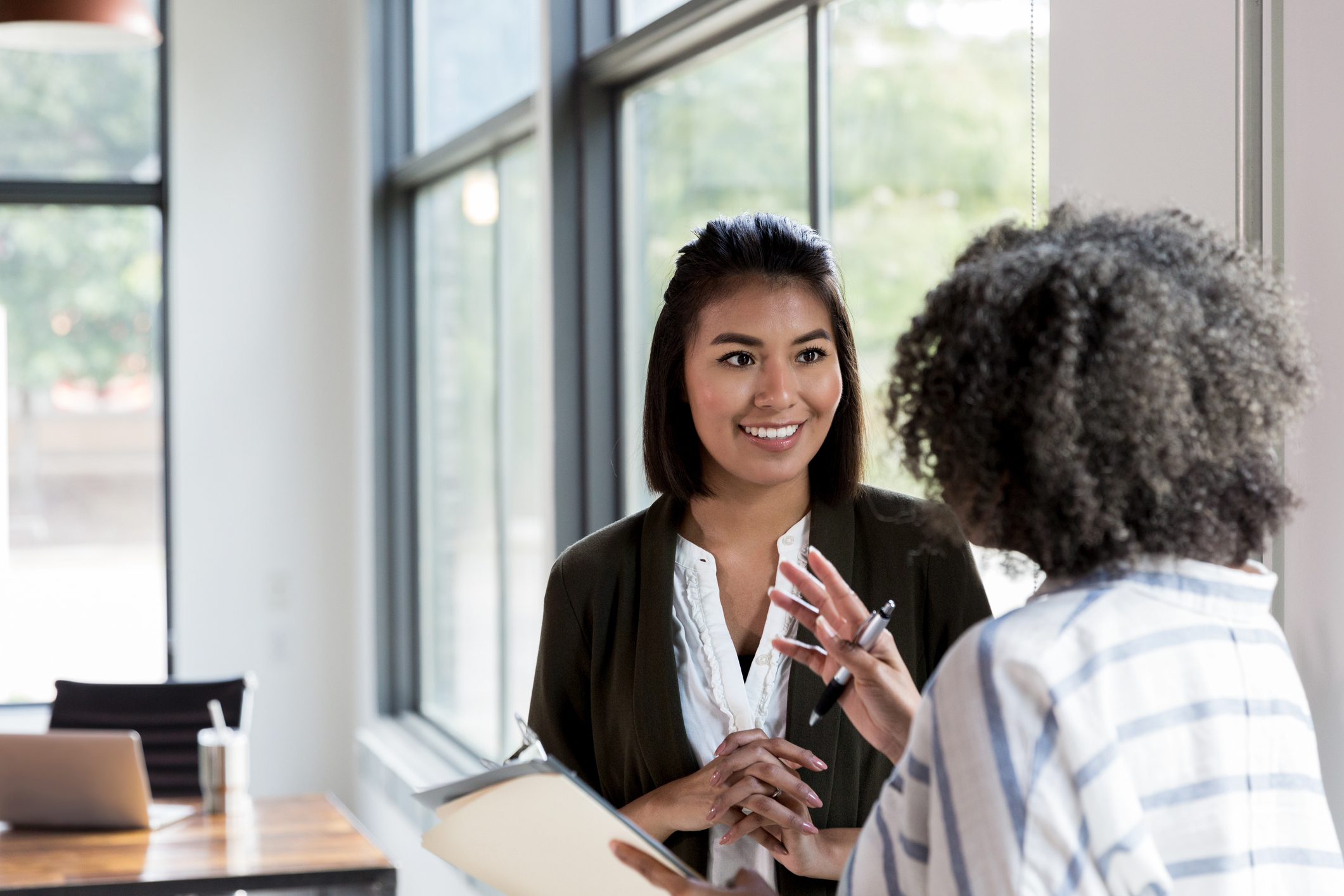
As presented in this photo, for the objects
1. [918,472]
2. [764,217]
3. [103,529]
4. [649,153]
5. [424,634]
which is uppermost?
[649,153]

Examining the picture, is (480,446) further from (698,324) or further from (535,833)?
(535,833)

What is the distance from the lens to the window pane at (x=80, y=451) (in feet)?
17.5

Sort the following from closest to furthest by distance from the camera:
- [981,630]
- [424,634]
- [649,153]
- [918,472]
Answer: [981,630]
[918,472]
[649,153]
[424,634]

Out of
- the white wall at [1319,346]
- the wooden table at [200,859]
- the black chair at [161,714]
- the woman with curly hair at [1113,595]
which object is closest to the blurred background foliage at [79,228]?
the black chair at [161,714]

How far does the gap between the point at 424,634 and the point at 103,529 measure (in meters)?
1.38

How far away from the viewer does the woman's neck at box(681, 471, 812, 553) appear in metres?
1.70

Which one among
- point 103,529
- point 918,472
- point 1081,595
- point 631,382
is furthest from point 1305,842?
point 103,529

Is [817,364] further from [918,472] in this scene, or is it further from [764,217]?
[918,472]

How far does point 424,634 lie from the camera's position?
523 centimetres

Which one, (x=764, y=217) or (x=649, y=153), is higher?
(x=649, y=153)

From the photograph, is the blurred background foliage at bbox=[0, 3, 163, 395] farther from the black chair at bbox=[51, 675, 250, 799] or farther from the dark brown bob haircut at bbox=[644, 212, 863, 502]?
the dark brown bob haircut at bbox=[644, 212, 863, 502]

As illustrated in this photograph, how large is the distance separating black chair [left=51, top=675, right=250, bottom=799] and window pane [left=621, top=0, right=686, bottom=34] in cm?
199

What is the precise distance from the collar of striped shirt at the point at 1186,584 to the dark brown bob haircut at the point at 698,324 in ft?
2.42

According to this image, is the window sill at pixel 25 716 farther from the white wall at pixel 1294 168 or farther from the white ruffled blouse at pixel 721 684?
the white wall at pixel 1294 168
